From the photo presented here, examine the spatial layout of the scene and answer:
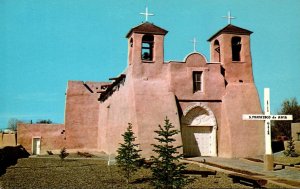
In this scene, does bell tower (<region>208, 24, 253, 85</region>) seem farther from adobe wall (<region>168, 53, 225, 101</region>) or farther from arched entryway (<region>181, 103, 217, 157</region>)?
arched entryway (<region>181, 103, 217, 157</region>)

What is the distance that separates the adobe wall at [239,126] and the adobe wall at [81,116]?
17.7 meters

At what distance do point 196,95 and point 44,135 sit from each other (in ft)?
65.5

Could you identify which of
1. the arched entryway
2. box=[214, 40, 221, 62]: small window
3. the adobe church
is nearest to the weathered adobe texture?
the adobe church

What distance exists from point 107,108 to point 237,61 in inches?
526

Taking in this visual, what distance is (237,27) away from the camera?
25000 mm

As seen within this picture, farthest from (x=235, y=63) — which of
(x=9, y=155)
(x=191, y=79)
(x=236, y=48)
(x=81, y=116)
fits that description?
(x=81, y=116)

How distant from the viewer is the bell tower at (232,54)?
24469mm

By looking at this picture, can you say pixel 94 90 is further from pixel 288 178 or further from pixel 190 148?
pixel 288 178

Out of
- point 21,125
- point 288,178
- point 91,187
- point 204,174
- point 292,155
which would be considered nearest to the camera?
point 91,187

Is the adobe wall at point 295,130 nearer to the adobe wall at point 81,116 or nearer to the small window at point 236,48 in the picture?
the small window at point 236,48

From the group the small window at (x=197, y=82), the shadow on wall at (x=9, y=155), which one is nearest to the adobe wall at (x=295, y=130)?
the small window at (x=197, y=82)

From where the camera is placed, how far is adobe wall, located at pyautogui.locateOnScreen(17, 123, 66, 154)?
3656 centimetres

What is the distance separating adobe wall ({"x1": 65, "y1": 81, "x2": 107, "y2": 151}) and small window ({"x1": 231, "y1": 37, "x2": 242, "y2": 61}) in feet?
58.4

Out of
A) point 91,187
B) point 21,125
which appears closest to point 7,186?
point 91,187
